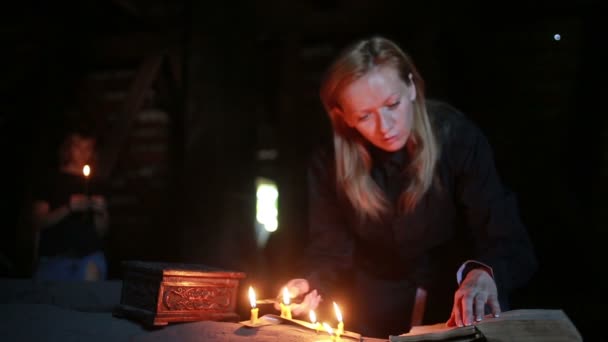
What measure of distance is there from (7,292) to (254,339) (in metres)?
1.71

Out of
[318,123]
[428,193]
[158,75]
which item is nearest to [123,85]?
[158,75]

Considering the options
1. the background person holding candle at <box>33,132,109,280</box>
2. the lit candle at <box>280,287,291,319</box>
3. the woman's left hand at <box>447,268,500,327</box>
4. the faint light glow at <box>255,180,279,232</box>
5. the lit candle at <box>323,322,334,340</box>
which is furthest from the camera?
the faint light glow at <box>255,180,279,232</box>

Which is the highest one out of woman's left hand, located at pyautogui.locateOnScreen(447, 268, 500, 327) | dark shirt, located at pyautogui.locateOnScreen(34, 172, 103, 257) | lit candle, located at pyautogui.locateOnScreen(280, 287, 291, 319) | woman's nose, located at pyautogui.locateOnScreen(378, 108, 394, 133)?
woman's nose, located at pyautogui.locateOnScreen(378, 108, 394, 133)

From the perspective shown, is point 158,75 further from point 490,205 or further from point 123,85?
point 490,205

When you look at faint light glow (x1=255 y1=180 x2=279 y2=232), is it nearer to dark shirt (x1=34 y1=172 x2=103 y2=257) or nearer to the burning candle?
dark shirt (x1=34 y1=172 x2=103 y2=257)

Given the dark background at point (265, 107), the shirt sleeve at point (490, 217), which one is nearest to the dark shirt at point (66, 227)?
the dark background at point (265, 107)

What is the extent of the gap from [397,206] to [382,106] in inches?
20.2

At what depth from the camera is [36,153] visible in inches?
277

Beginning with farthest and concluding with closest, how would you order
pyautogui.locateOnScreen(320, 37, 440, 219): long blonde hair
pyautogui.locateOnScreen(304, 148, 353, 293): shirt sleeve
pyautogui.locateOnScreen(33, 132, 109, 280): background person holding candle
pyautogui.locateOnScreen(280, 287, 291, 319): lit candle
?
A: pyautogui.locateOnScreen(33, 132, 109, 280): background person holding candle
pyautogui.locateOnScreen(304, 148, 353, 293): shirt sleeve
pyautogui.locateOnScreen(320, 37, 440, 219): long blonde hair
pyautogui.locateOnScreen(280, 287, 291, 319): lit candle

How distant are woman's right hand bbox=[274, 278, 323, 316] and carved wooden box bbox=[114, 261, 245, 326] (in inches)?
9.2

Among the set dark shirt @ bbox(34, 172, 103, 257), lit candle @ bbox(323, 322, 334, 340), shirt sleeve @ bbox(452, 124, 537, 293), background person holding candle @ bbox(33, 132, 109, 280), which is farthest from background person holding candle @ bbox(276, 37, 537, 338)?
dark shirt @ bbox(34, 172, 103, 257)

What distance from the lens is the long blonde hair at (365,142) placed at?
8.27 ft

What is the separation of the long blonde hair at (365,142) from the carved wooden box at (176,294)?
0.68m

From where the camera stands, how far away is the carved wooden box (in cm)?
237
